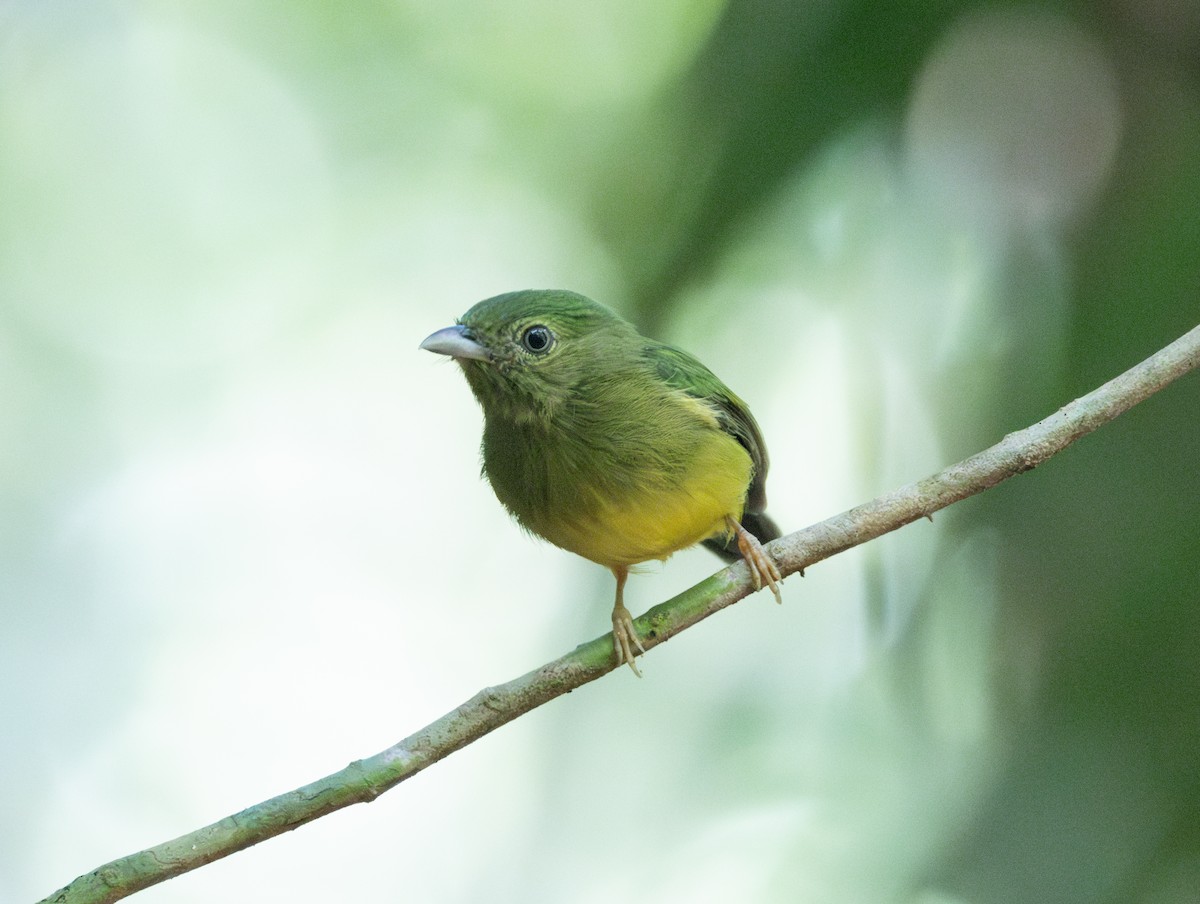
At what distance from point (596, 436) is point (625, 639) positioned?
632mm

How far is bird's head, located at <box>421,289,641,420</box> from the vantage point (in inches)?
150

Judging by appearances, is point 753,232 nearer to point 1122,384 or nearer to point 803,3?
point 803,3

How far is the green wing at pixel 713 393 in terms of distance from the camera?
405cm

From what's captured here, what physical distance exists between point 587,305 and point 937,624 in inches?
104

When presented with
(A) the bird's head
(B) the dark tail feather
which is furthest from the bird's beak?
(B) the dark tail feather

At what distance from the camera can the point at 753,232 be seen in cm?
645

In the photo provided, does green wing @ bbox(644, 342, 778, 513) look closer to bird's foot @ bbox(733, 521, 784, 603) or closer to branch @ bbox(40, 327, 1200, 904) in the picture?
bird's foot @ bbox(733, 521, 784, 603)

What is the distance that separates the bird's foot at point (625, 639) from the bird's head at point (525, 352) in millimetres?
A: 716

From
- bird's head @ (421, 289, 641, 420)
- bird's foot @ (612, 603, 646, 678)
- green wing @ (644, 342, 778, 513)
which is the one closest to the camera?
bird's foot @ (612, 603, 646, 678)

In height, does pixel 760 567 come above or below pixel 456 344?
below

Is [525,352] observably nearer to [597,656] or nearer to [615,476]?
[615,476]

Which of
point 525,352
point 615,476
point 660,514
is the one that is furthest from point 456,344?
point 660,514

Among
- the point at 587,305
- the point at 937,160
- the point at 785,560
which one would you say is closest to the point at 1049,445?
the point at 785,560

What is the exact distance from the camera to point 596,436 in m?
3.71
